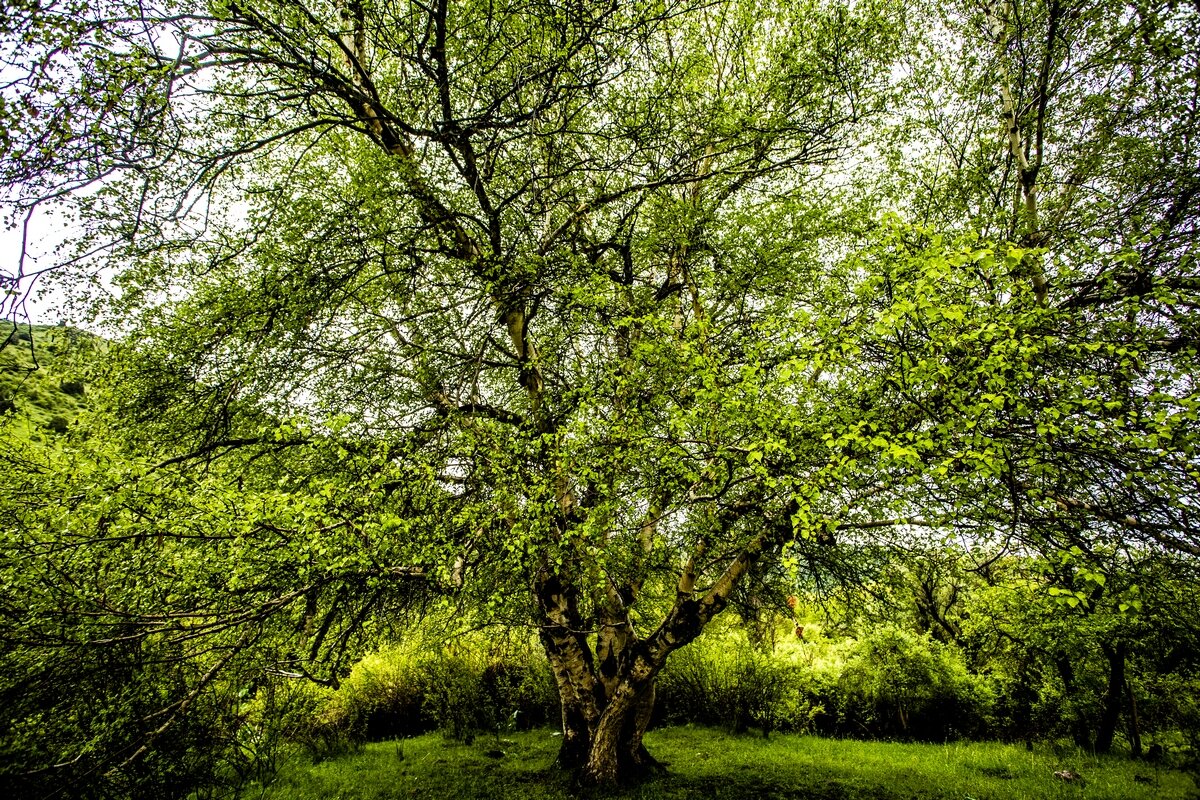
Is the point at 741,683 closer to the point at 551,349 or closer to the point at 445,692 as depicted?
the point at 445,692

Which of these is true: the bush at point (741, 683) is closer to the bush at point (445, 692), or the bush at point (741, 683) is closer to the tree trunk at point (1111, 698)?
the bush at point (445, 692)

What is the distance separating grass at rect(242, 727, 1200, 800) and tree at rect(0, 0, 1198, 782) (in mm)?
1866

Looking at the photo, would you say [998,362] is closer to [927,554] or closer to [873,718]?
[927,554]

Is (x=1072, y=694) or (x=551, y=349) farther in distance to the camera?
(x=1072, y=694)

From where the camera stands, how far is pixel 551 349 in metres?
7.62

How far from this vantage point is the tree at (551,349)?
456 cm

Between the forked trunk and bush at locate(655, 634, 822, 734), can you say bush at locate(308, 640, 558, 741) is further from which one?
the forked trunk

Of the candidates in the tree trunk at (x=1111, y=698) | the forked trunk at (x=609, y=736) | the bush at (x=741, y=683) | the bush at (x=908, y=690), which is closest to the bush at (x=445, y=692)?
the bush at (x=741, y=683)

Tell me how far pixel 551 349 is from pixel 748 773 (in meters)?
10.4

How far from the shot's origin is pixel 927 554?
23.4 feet

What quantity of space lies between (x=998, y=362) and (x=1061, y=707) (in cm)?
1688

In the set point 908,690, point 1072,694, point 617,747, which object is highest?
point 617,747

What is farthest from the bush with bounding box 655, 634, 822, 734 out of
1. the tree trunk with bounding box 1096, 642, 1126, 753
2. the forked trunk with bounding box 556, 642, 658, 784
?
the tree trunk with bounding box 1096, 642, 1126, 753

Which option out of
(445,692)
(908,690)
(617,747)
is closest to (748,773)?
(617,747)
